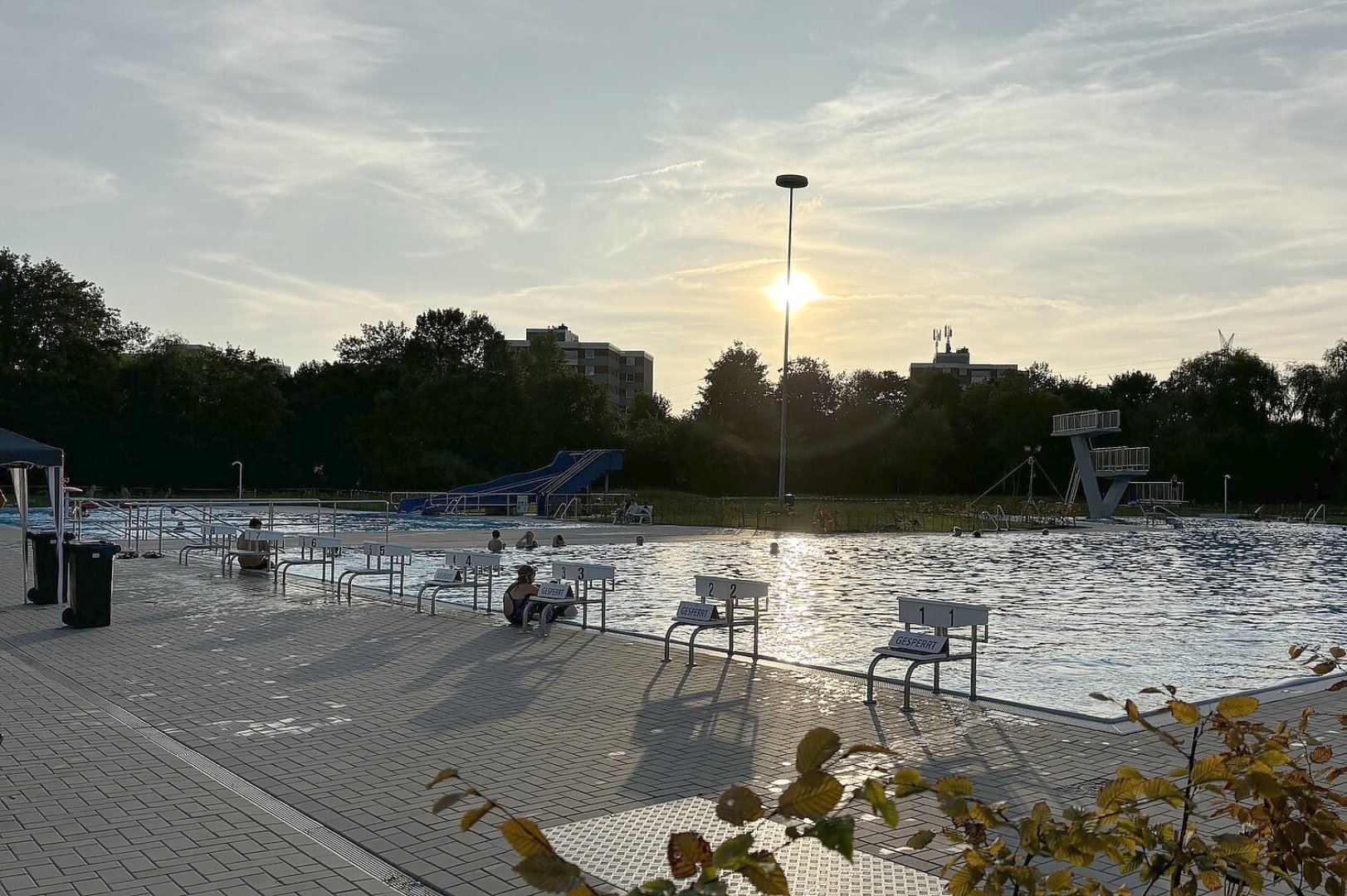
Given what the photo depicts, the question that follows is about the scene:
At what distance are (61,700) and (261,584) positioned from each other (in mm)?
10157

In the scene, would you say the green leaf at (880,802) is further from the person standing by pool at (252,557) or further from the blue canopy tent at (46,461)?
the person standing by pool at (252,557)

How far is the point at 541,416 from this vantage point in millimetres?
71625

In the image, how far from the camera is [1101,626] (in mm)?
16141

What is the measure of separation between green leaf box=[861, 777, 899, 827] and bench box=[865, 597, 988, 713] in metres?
8.19

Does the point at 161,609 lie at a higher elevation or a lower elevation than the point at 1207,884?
lower

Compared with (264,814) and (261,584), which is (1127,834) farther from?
(261,584)

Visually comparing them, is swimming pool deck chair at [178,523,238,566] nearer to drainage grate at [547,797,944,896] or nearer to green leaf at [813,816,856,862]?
drainage grate at [547,797,944,896]

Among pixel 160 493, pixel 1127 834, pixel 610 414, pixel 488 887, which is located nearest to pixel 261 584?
pixel 488 887

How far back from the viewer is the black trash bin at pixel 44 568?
15.9 m

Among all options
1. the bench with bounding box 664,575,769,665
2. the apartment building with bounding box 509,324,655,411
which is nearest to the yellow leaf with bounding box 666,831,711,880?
the bench with bounding box 664,575,769,665

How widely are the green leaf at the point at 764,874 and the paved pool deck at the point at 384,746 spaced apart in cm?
416

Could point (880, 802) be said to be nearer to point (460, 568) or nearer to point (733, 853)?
point (733, 853)

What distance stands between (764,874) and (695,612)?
10650 millimetres

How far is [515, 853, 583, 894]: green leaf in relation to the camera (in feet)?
4.98
